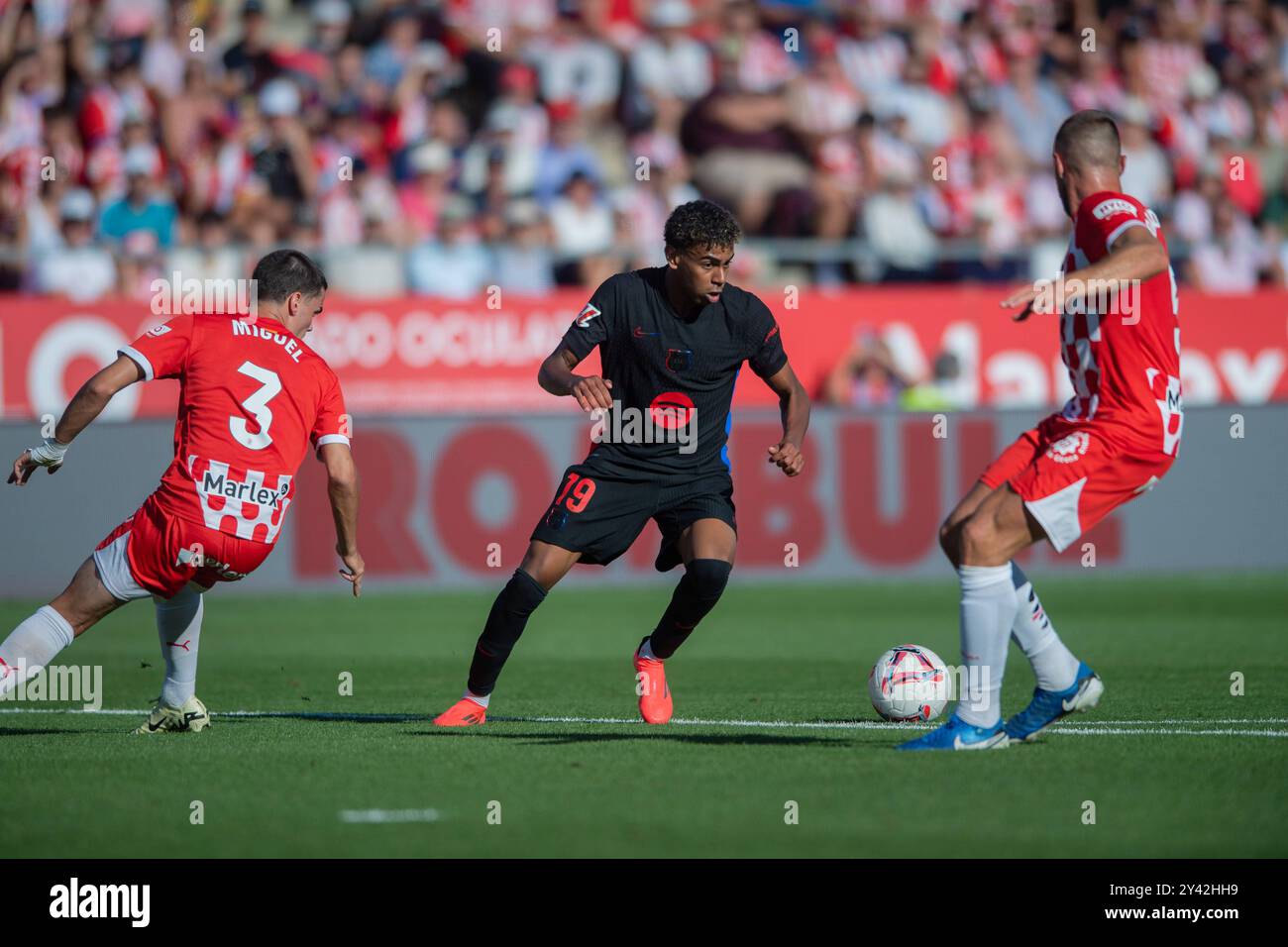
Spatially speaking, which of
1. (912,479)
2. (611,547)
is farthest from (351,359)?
(611,547)

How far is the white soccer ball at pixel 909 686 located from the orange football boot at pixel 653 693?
0.95 m

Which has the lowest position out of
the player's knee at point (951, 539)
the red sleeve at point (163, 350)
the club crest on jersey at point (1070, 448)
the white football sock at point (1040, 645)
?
the white football sock at point (1040, 645)

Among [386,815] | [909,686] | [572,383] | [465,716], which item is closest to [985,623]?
[909,686]

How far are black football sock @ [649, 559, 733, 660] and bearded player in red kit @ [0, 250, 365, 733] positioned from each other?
4.88 feet

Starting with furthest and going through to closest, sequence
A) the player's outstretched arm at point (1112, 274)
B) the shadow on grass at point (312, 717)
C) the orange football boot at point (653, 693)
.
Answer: the shadow on grass at point (312, 717) → the orange football boot at point (653, 693) → the player's outstretched arm at point (1112, 274)

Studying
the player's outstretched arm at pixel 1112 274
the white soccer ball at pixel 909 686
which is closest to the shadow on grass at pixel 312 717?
the white soccer ball at pixel 909 686

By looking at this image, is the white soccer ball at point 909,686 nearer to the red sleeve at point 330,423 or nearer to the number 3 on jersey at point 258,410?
the red sleeve at point 330,423

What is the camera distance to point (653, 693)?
29.4 feet

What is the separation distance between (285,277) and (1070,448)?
3.40 metres

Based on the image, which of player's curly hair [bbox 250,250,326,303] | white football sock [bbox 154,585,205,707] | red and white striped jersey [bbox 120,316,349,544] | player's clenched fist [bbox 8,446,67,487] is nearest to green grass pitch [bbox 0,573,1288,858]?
white football sock [bbox 154,585,205,707]

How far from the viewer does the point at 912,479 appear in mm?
18031

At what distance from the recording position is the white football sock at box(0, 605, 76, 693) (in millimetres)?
7887

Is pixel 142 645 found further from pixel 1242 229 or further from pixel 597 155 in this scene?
pixel 1242 229

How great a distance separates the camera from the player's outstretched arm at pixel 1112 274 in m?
6.87
